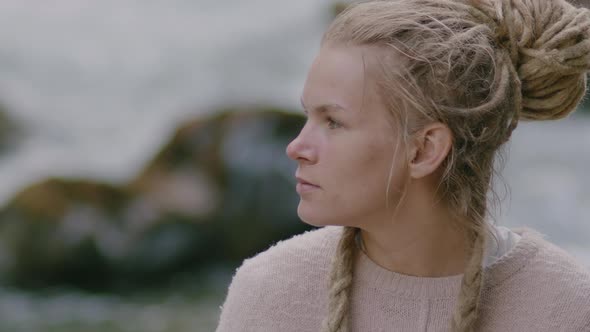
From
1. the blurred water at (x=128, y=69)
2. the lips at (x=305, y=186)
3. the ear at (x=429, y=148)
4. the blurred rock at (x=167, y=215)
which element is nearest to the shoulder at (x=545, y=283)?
the ear at (x=429, y=148)

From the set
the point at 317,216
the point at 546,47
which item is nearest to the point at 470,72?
the point at 546,47

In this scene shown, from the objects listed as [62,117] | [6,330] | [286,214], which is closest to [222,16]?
[62,117]

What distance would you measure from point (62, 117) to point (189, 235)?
58.5 inches

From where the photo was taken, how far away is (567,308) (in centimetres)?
175

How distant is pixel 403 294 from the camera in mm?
1780

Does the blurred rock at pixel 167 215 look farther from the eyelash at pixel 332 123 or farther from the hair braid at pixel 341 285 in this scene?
the eyelash at pixel 332 123

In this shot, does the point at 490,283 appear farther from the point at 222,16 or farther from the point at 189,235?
the point at 222,16

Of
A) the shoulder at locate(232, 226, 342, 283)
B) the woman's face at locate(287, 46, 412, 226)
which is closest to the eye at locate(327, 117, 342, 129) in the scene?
the woman's face at locate(287, 46, 412, 226)

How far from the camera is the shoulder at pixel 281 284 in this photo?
5.94 ft

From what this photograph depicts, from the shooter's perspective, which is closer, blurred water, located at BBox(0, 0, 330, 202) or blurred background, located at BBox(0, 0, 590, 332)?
blurred background, located at BBox(0, 0, 590, 332)

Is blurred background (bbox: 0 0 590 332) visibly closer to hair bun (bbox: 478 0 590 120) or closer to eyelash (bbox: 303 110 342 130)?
hair bun (bbox: 478 0 590 120)

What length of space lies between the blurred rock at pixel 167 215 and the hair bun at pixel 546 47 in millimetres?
3501

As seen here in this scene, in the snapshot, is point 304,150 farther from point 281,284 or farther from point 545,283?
point 545,283

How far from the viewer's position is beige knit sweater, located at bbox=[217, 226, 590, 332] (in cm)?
176
